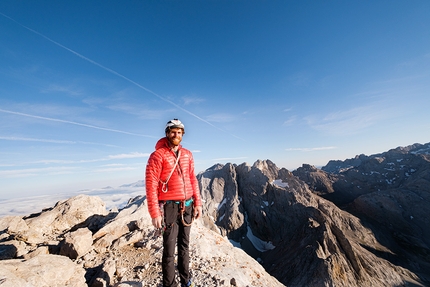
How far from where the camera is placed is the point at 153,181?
4824mm

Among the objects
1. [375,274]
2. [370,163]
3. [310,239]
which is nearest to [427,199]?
[370,163]

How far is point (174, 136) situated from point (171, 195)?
5.36 ft

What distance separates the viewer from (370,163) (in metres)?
192

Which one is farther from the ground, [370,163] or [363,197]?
[370,163]

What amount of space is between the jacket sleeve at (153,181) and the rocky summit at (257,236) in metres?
3.01

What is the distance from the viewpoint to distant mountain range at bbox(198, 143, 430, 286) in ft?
205

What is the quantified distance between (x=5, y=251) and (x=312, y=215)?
104168 mm

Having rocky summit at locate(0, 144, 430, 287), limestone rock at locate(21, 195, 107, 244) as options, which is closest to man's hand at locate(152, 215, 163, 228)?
rocky summit at locate(0, 144, 430, 287)

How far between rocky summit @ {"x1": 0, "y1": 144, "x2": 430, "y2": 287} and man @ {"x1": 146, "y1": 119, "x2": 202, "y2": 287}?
182cm

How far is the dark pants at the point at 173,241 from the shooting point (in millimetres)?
4820

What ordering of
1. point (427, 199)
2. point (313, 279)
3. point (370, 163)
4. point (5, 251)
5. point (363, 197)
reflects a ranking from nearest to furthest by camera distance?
point (5, 251)
point (313, 279)
point (427, 199)
point (363, 197)
point (370, 163)

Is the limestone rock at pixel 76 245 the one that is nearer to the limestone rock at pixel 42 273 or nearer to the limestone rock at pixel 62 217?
the limestone rock at pixel 42 273

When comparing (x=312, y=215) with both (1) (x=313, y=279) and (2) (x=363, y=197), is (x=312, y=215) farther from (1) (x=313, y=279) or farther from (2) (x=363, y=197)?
(2) (x=363, y=197)

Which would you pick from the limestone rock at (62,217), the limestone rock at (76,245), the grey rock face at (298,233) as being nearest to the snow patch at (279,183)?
the grey rock face at (298,233)
